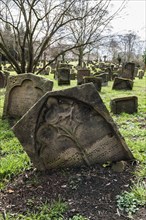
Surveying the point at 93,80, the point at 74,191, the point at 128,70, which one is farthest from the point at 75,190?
the point at 128,70

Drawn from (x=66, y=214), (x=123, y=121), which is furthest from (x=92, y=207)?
(x=123, y=121)

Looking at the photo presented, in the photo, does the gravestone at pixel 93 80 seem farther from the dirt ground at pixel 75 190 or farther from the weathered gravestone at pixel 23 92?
the dirt ground at pixel 75 190

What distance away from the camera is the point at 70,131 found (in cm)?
371

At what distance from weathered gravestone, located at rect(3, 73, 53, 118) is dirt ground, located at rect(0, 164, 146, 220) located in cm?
332

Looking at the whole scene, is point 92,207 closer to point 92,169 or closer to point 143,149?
point 92,169

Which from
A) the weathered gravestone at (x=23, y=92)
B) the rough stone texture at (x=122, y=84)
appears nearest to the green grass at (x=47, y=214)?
the weathered gravestone at (x=23, y=92)

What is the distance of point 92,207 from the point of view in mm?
2996

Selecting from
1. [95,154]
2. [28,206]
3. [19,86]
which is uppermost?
[19,86]

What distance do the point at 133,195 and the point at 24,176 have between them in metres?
1.48

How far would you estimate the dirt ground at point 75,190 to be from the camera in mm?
2949

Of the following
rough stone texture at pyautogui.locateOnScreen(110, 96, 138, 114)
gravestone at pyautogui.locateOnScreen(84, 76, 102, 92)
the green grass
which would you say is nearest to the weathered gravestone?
rough stone texture at pyautogui.locateOnScreen(110, 96, 138, 114)

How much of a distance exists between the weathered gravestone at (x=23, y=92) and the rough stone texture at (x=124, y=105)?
1.88 metres

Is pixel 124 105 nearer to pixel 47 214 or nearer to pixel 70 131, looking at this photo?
pixel 70 131

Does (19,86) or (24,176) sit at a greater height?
(19,86)
